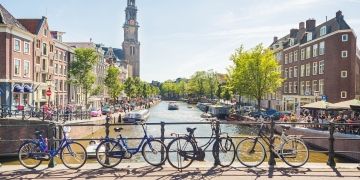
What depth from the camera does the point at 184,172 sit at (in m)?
9.89

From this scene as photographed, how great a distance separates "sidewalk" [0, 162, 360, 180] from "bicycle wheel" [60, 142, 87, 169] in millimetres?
176

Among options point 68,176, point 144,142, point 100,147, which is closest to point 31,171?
point 68,176

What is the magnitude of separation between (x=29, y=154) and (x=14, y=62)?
37.3m

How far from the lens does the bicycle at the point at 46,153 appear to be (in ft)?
33.6

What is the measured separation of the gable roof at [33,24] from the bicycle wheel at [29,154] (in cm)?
4395

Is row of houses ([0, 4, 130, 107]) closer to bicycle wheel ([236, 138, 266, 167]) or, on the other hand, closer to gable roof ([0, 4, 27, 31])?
gable roof ([0, 4, 27, 31])

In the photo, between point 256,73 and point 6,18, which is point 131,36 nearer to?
point 256,73

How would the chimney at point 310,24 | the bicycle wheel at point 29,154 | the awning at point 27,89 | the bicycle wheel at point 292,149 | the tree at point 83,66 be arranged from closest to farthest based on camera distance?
the bicycle wheel at point 29,154, the bicycle wheel at point 292,149, the awning at point 27,89, the tree at point 83,66, the chimney at point 310,24

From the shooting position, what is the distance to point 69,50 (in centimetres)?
6638

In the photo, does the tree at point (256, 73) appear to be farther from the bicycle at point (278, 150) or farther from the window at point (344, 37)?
the bicycle at point (278, 150)

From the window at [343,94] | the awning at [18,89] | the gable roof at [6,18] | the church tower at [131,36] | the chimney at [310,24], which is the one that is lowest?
the window at [343,94]

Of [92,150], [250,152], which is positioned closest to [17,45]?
[92,150]

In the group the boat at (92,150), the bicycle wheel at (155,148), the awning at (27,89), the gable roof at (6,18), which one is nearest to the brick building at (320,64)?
the boat at (92,150)

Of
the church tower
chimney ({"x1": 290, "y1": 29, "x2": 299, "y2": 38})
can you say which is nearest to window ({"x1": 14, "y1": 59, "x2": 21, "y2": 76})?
chimney ({"x1": 290, "y1": 29, "x2": 299, "y2": 38})
